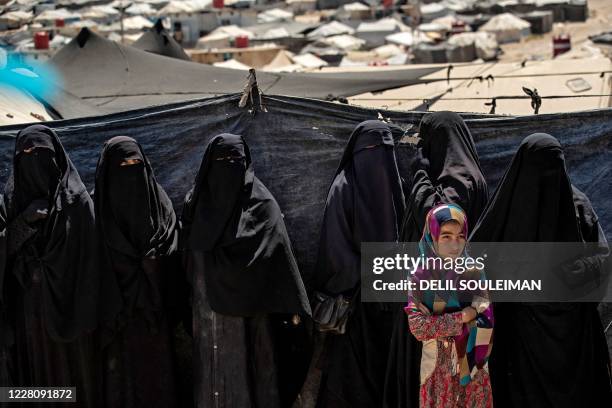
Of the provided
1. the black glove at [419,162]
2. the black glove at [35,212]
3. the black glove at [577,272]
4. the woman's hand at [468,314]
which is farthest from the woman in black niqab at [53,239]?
the black glove at [577,272]

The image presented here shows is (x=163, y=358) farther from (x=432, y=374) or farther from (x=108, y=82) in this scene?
(x=108, y=82)

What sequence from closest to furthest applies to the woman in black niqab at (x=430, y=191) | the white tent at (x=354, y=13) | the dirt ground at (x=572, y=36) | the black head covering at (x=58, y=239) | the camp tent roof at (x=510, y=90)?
the woman in black niqab at (x=430, y=191) → the black head covering at (x=58, y=239) → the camp tent roof at (x=510, y=90) → the dirt ground at (x=572, y=36) → the white tent at (x=354, y=13)

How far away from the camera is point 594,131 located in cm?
451

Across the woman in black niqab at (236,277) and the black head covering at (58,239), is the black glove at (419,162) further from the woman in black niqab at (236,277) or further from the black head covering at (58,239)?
the black head covering at (58,239)

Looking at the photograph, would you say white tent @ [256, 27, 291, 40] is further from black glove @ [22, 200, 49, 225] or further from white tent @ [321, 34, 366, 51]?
black glove @ [22, 200, 49, 225]

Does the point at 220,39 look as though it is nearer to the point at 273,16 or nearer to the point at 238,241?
the point at 273,16

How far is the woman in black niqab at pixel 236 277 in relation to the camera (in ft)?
14.3

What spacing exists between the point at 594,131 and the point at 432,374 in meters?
1.46

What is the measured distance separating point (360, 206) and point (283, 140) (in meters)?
0.68

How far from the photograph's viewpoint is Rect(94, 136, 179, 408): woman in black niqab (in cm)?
443

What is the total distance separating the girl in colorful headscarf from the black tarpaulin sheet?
14.5 ft

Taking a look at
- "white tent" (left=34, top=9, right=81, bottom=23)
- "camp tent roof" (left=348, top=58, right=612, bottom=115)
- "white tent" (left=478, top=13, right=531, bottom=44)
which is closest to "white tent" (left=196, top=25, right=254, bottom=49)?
"white tent" (left=34, top=9, right=81, bottom=23)

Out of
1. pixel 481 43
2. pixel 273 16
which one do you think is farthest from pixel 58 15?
pixel 481 43

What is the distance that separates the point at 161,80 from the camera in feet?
29.0
